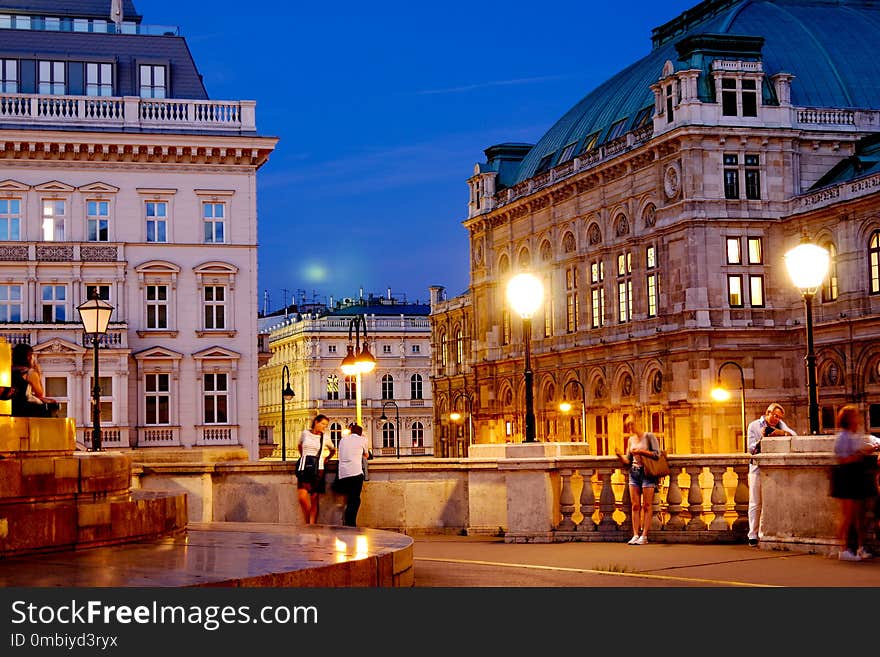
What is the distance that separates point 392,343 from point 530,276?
4579 inches

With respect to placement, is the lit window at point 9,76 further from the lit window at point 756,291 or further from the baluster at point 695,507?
the baluster at point 695,507

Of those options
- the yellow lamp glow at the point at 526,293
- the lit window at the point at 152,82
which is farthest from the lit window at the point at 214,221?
the yellow lamp glow at the point at 526,293

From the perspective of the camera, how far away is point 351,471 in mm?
20297

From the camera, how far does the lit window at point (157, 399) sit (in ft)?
178

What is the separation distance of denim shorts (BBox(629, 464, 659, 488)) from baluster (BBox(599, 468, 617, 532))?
1.70 ft

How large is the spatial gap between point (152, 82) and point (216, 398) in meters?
13.7

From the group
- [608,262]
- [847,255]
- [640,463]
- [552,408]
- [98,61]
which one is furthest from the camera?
[552,408]

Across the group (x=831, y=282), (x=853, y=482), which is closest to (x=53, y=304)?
(x=831, y=282)

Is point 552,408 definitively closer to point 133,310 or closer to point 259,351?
point 259,351

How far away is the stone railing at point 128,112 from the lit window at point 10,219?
306cm

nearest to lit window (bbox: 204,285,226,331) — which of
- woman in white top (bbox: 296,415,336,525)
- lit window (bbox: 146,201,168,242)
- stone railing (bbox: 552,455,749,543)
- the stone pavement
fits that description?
lit window (bbox: 146,201,168,242)

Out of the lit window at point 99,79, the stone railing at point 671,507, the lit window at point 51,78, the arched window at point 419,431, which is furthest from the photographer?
the arched window at point 419,431

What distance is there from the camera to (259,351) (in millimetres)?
59594

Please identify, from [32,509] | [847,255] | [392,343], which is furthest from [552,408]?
[32,509]
